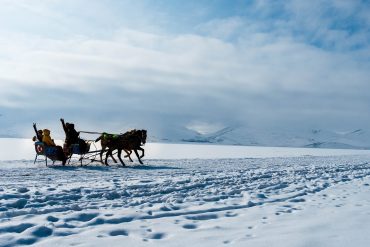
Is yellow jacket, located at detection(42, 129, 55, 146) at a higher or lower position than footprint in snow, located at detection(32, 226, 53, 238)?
higher

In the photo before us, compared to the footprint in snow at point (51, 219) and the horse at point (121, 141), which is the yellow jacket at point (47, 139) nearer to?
the horse at point (121, 141)

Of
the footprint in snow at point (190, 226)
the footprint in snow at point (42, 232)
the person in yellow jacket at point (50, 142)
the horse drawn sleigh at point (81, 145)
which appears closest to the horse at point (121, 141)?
the horse drawn sleigh at point (81, 145)

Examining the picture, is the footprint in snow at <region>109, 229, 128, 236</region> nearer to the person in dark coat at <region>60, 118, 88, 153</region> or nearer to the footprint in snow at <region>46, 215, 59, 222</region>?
the footprint in snow at <region>46, 215, 59, 222</region>

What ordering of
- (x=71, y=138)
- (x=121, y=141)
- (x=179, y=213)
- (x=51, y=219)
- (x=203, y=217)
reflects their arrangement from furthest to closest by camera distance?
(x=121, y=141) → (x=71, y=138) → (x=179, y=213) → (x=203, y=217) → (x=51, y=219)

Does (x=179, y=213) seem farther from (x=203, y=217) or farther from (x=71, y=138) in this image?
(x=71, y=138)

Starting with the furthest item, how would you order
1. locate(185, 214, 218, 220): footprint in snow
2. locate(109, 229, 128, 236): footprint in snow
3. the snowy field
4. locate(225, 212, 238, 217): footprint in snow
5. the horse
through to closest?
the horse
locate(225, 212, 238, 217): footprint in snow
locate(185, 214, 218, 220): footprint in snow
locate(109, 229, 128, 236): footprint in snow
the snowy field

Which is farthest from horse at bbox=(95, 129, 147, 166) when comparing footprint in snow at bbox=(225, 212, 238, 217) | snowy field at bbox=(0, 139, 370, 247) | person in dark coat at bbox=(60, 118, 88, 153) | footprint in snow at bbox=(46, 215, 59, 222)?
footprint in snow at bbox=(46, 215, 59, 222)

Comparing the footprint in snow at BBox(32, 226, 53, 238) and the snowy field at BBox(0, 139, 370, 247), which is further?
the footprint in snow at BBox(32, 226, 53, 238)

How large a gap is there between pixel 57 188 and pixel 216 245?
16.8ft

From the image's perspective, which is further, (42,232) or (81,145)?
(81,145)

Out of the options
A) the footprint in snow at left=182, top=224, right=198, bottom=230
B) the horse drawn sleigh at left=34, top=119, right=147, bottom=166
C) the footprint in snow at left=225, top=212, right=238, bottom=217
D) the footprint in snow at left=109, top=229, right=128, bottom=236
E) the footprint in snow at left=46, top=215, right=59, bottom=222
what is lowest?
the footprint in snow at left=109, top=229, right=128, bottom=236

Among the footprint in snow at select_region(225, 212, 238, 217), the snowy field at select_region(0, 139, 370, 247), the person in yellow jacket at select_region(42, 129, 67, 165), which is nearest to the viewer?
the snowy field at select_region(0, 139, 370, 247)

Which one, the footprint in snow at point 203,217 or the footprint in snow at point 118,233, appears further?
the footprint in snow at point 203,217

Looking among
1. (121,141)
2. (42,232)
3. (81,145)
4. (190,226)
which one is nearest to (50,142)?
(81,145)
